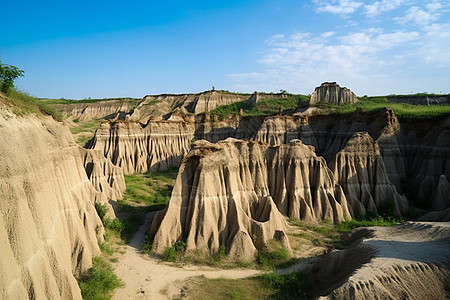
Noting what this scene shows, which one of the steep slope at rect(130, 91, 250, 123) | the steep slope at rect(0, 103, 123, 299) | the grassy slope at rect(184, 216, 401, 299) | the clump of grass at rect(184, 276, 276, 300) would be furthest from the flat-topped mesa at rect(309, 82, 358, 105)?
the steep slope at rect(0, 103, 123, 299)

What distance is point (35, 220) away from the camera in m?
9.92

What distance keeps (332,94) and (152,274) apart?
57.3 m

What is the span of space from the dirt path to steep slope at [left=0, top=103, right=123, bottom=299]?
7.82 feet

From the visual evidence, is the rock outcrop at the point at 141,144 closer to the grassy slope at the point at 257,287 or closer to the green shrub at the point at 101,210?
the green shrub at the point at 101,210

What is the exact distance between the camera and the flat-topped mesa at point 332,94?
5881cm

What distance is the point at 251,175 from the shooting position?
891 inches

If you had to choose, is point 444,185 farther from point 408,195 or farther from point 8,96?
point 8,96

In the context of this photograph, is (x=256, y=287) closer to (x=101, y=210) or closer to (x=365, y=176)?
(x=101, y=210)

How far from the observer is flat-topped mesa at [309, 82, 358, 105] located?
58812mm

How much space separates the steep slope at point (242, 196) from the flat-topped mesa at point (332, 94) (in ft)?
131

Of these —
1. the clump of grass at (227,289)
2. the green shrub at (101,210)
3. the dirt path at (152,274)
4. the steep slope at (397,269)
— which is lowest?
the dirt path at (152,274)

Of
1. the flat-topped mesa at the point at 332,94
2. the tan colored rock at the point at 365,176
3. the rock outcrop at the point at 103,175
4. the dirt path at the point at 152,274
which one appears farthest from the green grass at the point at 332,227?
the flat-topped mesa at the point at 332,94

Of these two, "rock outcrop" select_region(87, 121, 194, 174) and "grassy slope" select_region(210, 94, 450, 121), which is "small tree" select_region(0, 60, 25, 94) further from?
"grassy slope" select_region(210, 94, 450, 121)

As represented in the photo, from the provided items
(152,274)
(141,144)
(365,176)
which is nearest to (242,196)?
(152,274)
